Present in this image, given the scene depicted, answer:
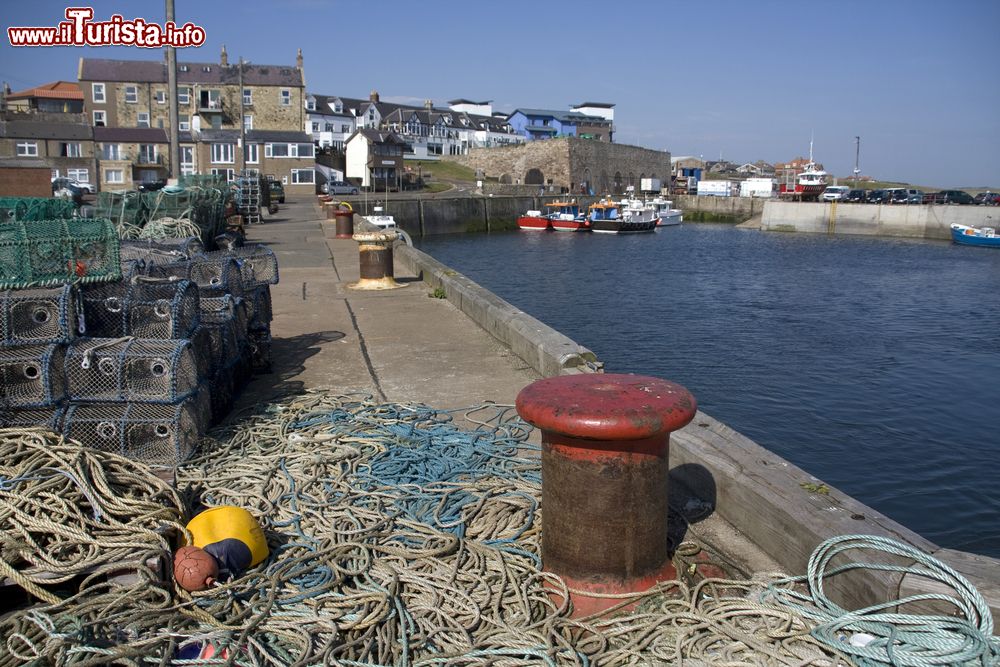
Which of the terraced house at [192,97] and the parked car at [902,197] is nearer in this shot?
the parked car at [902,197]

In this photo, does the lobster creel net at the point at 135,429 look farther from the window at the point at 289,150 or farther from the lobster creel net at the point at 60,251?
the window at the point at 289,150

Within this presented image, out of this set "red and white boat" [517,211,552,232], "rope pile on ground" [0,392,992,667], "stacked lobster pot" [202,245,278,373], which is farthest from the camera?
"red and white boat" [517,211,552,232]

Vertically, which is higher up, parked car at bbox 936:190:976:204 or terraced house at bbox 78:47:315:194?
terraced house at bbox 78:47:315:194

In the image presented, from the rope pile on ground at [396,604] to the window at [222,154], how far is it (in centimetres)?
5944

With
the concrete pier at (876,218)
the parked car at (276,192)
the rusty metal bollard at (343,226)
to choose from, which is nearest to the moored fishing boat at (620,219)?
the concrete pier at (876,218)

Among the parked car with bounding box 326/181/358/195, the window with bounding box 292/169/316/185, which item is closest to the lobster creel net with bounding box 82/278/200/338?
the parked car with bounding box 326/181/358/195

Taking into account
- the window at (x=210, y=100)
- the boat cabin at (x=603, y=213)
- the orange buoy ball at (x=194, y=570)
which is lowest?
the orange buoy ball at (x=194, y=570)

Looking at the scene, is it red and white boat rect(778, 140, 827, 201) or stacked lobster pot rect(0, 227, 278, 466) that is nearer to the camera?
stacked lobster pot rect(0, 227, 278, 466)

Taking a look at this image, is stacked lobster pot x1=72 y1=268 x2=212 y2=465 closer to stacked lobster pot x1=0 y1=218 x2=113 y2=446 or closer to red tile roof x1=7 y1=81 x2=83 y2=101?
stacked lobster pot x1=0 y1=218 x2=113 y2=446

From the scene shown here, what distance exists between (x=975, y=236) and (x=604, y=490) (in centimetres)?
5390

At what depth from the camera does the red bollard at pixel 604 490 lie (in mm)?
3555

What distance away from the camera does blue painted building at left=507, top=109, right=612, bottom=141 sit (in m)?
121

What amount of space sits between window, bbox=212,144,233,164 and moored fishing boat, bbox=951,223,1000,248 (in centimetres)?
4942

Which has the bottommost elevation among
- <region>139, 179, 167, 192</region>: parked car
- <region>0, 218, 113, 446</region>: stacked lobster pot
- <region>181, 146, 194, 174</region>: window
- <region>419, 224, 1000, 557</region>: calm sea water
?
<region>419, 224, 1000, 557</region>: calm sea water
